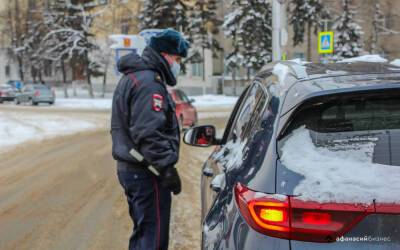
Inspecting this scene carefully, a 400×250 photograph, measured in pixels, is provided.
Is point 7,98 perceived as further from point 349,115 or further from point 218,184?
point 349,115

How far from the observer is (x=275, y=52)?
13.3 m

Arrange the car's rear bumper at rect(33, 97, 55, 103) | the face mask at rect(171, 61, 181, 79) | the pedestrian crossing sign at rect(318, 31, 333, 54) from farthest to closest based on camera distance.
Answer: the car's rear bumper at rect(33, 97, 55, 103), the pedestrian crossing sign at rect(318, 31, 333, 54), the face mask at rect(171, 61, 181, 79)

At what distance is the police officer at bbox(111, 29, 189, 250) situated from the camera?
11.5 feet

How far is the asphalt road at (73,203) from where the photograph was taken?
5638mm

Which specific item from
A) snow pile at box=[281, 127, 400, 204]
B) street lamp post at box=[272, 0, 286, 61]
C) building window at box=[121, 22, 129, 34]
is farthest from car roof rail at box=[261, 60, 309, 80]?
building window at box=[121, 22, 129, 34]

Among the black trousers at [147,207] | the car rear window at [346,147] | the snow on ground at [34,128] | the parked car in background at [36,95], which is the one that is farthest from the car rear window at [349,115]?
the parked car in background at [36,95]

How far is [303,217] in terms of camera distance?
82.4 inches

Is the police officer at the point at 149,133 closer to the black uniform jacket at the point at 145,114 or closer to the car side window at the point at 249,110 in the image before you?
the black uniform jacket at the point at 145,114

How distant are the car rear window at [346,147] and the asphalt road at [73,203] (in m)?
3.14

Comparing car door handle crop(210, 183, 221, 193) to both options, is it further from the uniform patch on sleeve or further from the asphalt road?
the asphalt road

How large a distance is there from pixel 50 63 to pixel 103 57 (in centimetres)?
1608

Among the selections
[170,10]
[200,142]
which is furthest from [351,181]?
[170,10]

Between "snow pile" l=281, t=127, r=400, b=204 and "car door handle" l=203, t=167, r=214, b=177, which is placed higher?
"snow pile" l=281, t=127, r=400, b=204

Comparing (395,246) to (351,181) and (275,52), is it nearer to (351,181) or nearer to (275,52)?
(351,181)
